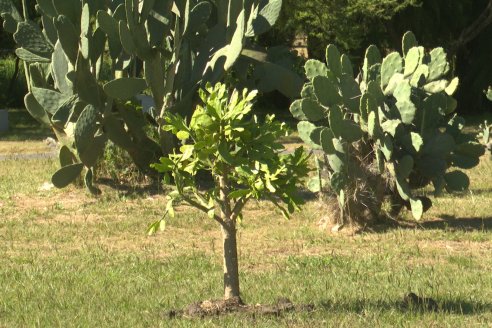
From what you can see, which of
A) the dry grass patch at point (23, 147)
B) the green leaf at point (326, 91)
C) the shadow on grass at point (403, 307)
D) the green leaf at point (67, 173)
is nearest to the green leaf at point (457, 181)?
the green leaf at point (326, 91)

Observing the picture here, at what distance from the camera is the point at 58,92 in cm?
1173

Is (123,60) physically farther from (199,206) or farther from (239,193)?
(239,193)

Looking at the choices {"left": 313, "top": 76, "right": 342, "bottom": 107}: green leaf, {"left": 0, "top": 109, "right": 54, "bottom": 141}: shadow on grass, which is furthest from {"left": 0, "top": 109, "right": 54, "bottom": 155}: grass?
{"left": 313, "top": 76, "right": 342, "bottom": 107}: green leaf

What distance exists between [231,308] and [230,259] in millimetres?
310

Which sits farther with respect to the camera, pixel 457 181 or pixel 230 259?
pixel 457 181

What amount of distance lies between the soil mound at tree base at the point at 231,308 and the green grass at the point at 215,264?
10 centimetres

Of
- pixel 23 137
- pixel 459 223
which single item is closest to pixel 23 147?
pixel 23 137

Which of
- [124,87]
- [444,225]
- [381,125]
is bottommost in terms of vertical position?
[444,225]

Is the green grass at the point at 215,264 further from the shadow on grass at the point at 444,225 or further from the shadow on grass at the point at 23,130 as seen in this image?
the shadow on grass at the point at 23,130

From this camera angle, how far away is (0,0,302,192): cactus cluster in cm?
1120

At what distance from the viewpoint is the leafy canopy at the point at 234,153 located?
6160 mm

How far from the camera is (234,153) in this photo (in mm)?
6355

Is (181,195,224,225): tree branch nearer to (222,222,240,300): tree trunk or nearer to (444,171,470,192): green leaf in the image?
(222,222,240,300): tree trunk

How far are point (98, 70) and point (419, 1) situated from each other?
578 inches
